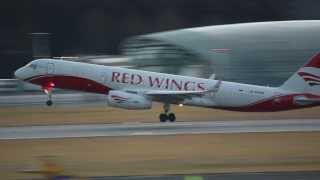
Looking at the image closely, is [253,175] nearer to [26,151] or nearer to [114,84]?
[26,151]

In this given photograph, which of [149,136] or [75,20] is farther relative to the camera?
[75,20]

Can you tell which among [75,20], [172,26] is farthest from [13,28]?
[172,26]

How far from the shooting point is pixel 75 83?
137ft

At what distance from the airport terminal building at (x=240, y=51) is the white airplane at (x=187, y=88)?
22.0m

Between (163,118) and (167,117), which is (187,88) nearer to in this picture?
(167,117)

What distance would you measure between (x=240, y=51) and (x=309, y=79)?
2604cm

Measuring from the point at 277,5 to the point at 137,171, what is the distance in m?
99.0

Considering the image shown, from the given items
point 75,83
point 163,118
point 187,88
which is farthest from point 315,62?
point 75,83

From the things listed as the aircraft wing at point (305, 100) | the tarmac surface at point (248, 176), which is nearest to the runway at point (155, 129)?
the aircraft wing at point (305, 100)

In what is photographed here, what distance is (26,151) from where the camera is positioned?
25578 mm

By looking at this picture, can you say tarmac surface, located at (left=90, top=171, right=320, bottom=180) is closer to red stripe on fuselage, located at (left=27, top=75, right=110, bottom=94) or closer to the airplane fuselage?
the airplane fuselage

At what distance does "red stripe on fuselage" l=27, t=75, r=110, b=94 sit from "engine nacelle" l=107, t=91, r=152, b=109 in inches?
73.9

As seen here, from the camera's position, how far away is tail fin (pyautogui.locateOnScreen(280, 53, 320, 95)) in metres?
40.1

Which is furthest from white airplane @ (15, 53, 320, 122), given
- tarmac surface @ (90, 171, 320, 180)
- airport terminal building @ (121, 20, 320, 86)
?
airport terminal building @ (121, 20, 320, 86)
